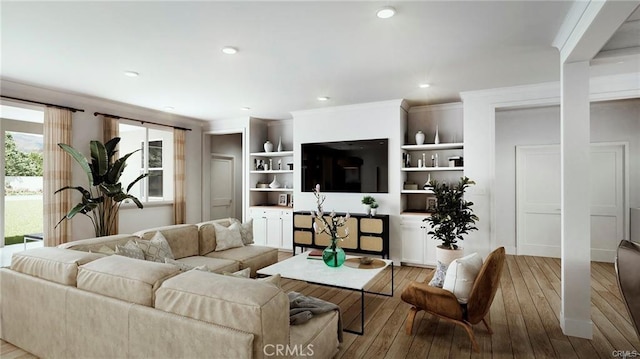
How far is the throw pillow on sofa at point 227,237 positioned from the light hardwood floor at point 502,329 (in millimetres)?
895

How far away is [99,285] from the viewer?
6.45 ft

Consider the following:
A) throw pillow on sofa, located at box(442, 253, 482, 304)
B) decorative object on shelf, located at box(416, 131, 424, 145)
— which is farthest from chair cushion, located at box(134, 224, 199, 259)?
decorative object on shelf, located at box(416, 131, 424, 145)

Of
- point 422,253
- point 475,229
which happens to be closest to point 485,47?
point 475,229

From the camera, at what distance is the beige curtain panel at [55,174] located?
441 centimetres

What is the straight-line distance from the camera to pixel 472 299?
2.52 meters

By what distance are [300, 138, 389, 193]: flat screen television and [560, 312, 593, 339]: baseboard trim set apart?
9.37 ft

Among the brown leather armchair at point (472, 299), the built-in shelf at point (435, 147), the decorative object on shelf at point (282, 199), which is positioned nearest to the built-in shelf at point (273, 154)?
the decorative object on shelf at point (282, 199)

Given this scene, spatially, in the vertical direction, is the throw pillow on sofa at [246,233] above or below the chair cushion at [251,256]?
above

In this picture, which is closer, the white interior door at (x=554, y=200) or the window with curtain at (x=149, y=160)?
the white interior door at (x=554, y=200)

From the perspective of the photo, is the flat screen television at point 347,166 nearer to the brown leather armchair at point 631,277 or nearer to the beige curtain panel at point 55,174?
the beige curtain panel at point 55,174

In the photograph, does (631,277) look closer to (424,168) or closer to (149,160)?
(424,168)

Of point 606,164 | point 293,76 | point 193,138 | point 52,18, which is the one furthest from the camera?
point 193,138

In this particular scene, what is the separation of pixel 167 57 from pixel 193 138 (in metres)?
3.56

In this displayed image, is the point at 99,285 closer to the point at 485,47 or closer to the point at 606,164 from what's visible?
the point at 485,47
